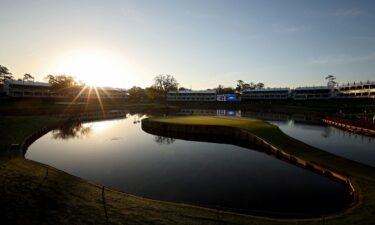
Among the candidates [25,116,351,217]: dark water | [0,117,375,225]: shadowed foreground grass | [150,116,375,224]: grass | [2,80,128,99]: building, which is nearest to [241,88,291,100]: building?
[2,80,128,99]: building

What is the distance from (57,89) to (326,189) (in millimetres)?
141896

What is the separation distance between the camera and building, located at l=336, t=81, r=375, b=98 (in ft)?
444

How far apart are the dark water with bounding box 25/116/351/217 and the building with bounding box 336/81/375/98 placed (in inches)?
5206

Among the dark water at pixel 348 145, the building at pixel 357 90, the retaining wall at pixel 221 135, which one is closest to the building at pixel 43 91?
the retaining wall at pixel 221 135

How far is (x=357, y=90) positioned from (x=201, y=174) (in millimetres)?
153394

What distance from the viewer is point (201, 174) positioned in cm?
2684

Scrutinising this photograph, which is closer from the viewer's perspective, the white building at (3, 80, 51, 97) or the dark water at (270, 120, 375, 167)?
the dark water at (270, 120, 375, 167)

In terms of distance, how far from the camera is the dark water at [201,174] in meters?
20.2

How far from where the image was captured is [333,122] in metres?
68.4

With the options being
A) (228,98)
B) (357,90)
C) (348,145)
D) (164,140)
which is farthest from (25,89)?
(357,90)

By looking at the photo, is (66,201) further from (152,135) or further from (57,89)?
(57,89)

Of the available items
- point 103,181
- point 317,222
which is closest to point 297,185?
point 317,222

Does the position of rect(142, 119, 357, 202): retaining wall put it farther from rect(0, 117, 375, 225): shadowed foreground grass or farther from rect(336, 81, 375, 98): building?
rect(336, 81, 375, 98): building

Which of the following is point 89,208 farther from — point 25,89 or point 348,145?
point 25,89
